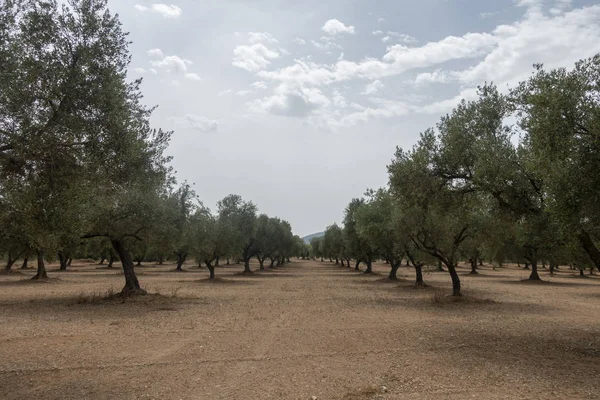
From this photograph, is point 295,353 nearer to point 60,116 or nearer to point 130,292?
point 60,116

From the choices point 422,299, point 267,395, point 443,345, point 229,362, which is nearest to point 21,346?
point 229,362

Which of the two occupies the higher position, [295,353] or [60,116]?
[60,116]

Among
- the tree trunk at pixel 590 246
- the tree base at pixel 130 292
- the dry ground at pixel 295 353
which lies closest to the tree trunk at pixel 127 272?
the tree base at pixel 130 292

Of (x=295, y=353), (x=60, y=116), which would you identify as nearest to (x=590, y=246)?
(x=295, y=353)

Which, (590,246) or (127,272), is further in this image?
(127,272)

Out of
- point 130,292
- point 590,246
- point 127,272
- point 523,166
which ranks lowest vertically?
point 130,292

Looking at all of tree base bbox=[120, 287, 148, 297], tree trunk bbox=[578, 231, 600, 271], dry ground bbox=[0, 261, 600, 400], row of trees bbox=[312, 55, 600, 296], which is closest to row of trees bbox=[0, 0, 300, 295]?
dry ground bbox=[0, 261, 600, 400]

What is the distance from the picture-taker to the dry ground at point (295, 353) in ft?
30.2

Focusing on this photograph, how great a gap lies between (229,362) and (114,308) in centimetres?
1458

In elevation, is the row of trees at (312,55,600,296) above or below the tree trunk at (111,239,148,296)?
above

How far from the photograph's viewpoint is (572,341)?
14.8 m

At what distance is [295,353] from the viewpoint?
12.6 metres

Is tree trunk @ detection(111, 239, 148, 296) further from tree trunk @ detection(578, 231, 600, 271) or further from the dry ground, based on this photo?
tree trunk @ detection(578, 231, 600, 271)

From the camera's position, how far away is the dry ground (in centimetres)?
922
